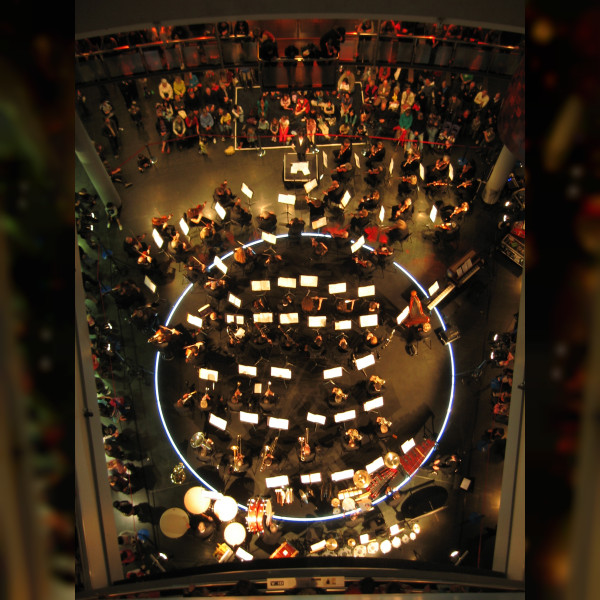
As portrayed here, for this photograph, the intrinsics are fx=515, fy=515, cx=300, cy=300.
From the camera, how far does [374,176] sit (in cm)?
1473

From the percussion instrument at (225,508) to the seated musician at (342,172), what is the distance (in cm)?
893

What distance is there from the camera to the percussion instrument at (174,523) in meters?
11.1

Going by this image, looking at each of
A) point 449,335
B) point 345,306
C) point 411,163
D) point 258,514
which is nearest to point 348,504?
point 258,514

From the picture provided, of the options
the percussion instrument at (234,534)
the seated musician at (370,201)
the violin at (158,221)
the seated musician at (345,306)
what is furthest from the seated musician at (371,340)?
the violin at (158,221)

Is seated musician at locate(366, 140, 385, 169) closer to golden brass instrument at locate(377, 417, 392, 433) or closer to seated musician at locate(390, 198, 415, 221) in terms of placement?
seated musician at locate(390, 198, 415, 221)

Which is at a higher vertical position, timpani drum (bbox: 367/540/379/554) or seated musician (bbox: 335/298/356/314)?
seated musician (bbox: 335/298/356/314)

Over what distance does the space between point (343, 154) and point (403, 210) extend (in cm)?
245

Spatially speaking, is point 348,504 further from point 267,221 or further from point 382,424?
point 267,221

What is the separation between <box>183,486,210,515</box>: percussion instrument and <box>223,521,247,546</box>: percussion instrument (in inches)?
27.4

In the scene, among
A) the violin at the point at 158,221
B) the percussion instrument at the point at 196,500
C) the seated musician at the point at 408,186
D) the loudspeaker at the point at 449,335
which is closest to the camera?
the percussion instrument at the point at 196,500

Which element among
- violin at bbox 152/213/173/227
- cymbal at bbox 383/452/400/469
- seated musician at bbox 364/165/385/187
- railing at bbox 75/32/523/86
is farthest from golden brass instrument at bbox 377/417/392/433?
railing at bbox 75/32/523/86

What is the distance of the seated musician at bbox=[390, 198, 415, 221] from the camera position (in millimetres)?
13852

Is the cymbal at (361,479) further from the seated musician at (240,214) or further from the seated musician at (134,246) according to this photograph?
the seated musician at (134,246)

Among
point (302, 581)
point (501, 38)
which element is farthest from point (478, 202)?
point (302, 581)
